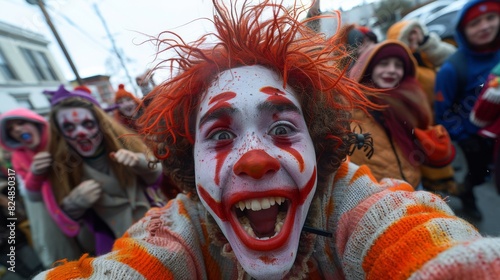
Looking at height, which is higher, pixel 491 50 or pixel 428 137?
pixel 491 50

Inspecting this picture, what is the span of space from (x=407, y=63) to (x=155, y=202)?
187cm

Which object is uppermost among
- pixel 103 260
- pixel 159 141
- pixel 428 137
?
pixel 159 141

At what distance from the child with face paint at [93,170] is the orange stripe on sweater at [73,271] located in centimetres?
101

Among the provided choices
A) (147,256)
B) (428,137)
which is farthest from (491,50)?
(147,256)

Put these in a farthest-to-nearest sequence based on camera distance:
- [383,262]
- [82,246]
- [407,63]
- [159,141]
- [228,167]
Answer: [82,246] < [407,63] < [159,141] < [228,167] < [383,262]

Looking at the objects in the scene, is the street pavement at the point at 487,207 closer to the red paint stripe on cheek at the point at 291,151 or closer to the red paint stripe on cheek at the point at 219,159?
the red paint stripe on cheek at the point at 291,151

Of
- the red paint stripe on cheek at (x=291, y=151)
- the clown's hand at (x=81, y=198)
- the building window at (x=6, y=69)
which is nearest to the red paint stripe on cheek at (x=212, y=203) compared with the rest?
the red paint stripe on cheek at (x=291, y=151)

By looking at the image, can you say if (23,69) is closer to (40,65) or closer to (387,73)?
(40,65)

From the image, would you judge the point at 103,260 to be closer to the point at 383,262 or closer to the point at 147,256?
the point at 147,256

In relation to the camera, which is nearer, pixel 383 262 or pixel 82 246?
pixel 383 262

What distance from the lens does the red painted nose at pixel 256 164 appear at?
2.31 feet

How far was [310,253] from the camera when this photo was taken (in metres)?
0.89

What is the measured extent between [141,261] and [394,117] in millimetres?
1450

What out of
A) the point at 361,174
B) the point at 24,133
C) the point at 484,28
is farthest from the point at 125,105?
the point at 484,28
